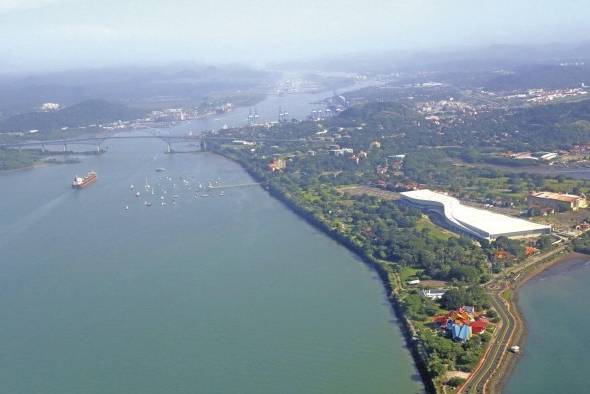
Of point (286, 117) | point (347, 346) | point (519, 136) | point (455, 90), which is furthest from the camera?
point (455, 90)

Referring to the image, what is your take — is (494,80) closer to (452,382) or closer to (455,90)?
(455,90)

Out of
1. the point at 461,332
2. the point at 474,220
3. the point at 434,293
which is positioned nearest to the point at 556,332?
the point at 461,332

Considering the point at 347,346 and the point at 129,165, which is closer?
the point at 347,346

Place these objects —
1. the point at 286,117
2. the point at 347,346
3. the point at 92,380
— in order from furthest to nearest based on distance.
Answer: the point at 286,117
the point at 347,346
the point at 92,380

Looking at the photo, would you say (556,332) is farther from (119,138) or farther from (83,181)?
(119,138)

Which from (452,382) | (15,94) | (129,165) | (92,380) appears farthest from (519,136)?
(15,94)

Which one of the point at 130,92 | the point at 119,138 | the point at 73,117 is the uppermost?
the point at 73,117

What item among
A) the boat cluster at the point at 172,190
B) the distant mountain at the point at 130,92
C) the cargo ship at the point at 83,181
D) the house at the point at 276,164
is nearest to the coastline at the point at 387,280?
the boat cluster at the point at 172,190

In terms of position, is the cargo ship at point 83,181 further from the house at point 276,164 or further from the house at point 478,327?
the house at point 478,327
